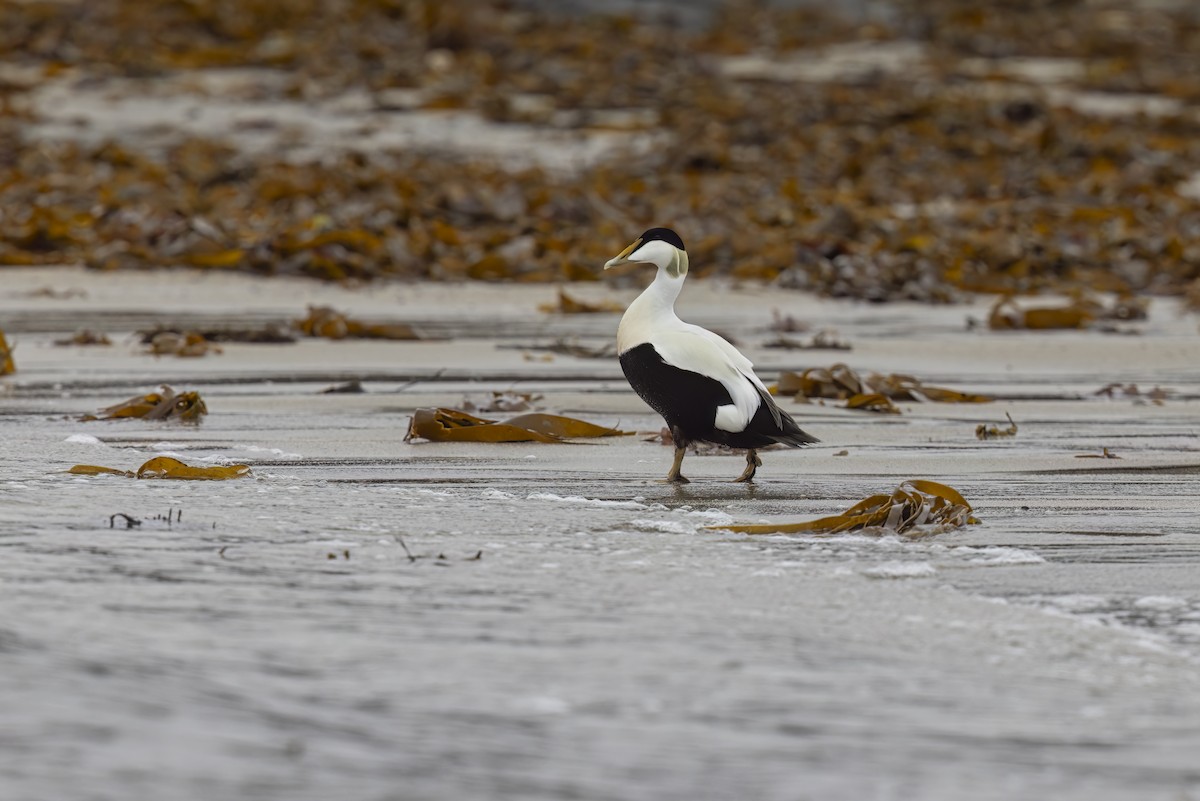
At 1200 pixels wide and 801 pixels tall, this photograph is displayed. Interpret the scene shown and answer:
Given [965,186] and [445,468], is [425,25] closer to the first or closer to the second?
[965,186]

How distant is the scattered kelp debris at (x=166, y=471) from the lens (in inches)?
171

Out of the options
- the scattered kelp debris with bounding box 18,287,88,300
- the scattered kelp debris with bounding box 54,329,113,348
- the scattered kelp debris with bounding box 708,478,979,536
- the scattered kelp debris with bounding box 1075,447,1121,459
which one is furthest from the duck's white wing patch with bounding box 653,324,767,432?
the scattered kelp debris with bounding box 18,287,88,300

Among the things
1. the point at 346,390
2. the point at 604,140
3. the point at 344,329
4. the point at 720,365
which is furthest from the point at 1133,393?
the point at 604,140

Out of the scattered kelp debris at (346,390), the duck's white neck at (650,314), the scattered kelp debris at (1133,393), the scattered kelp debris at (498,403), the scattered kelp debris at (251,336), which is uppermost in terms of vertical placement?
the duck's white neck at (650,314)

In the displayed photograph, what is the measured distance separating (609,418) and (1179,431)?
1.79m

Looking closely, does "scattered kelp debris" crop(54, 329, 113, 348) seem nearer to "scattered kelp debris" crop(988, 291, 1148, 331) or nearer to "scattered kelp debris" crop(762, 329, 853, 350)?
"scattered kelp debris" crop(762, 329, 853, 350)

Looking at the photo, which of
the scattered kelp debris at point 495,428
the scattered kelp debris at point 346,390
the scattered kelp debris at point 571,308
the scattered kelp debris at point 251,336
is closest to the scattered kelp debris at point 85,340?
the scattered kelp debris at point 251,336

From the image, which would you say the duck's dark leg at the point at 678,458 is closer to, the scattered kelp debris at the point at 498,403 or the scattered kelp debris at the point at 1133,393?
the scattered kelp debris at the point at 498,403

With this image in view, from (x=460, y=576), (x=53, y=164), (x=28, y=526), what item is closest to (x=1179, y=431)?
(x=460, y=576)

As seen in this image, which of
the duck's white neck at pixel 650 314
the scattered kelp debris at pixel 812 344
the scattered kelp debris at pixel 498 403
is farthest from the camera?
the scattered kelp debris at pixel 812 344

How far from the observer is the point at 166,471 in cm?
435

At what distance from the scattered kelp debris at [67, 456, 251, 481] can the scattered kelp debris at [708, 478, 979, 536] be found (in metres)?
1.29

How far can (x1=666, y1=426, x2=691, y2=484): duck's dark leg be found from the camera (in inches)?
176

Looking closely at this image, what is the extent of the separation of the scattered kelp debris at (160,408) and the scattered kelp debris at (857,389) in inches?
78.1
